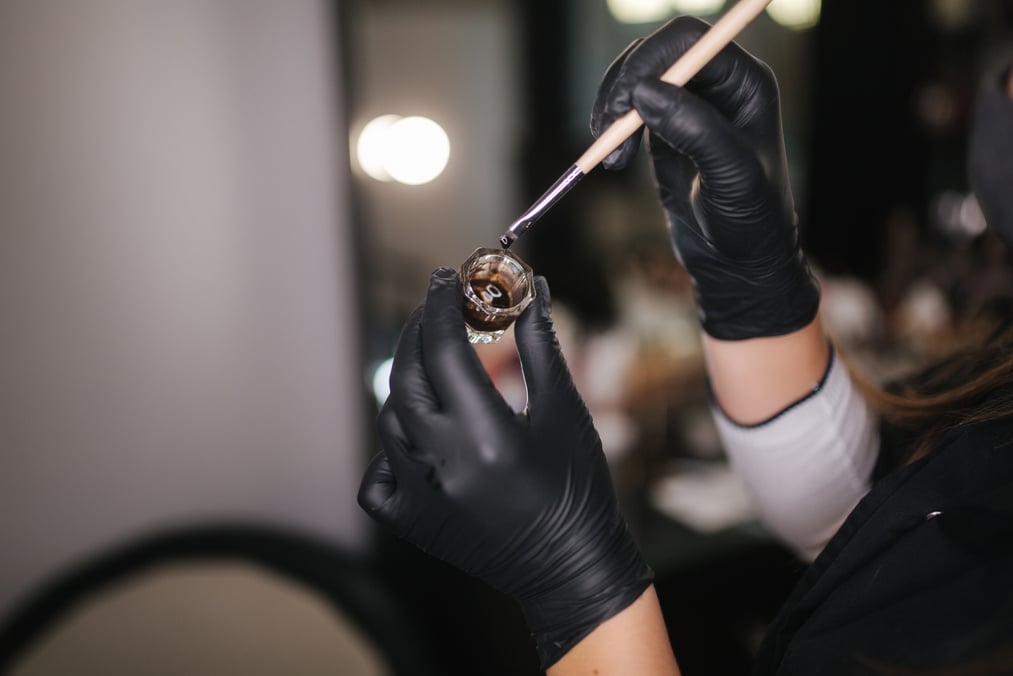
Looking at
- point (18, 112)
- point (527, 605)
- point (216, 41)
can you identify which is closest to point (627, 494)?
point (527, 605)

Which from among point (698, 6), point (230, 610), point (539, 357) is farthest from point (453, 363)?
point (698, 6)

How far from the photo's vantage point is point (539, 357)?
25.9 inches

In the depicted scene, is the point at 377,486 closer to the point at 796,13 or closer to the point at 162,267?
the point at 162,267

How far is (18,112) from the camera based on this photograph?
1.21 metres

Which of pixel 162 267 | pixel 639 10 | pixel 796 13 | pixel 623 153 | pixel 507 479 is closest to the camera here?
pixel 507 479

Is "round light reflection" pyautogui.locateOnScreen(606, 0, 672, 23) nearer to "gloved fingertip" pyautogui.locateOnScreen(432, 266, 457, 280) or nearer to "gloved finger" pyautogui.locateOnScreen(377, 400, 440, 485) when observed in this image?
"gloved fingertip" pyautogui.locateOnScreen(432, 266, 457, 280)

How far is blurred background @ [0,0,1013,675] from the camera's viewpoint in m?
1.28

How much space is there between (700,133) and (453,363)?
0.31 m

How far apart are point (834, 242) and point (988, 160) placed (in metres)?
1.70

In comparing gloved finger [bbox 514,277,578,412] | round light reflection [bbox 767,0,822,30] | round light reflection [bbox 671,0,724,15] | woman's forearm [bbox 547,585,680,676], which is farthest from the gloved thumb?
round light reflection [bbox 767,0,822,30]

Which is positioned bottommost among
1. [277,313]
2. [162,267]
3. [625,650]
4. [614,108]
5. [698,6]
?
[625,650]

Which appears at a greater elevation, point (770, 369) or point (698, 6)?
point (698, 6)

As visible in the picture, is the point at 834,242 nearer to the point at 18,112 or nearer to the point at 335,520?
the point at 335,520

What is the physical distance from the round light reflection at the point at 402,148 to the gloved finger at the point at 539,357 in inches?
33.0
